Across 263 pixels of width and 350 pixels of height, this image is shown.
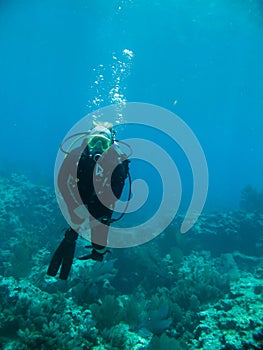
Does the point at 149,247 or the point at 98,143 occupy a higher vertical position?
the point at 149,247

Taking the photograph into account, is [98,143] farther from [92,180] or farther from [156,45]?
[156,45]

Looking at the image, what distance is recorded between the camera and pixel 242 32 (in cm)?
2975

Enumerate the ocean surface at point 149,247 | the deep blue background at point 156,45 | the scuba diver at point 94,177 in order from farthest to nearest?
the deep blue background at point 156,45, the ocean surface at point 149,247, the scuba diver at point 94,177

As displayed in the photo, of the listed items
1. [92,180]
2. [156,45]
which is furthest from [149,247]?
[156,45]

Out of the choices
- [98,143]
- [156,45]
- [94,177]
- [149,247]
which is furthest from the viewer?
[156,45]

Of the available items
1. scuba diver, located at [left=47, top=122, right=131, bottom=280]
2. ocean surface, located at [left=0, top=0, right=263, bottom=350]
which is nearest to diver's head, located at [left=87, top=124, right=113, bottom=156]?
scuba diver, located at [left=47, top=122, right=131, bottom=280]

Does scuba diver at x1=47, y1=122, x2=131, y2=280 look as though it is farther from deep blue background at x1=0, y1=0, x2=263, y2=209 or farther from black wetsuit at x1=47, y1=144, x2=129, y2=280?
deep blue background at x1=0, y1=0, x2=263, y2=209

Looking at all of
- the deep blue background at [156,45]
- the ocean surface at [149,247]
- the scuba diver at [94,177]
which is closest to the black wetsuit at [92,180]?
the scuba diver at [94,177]

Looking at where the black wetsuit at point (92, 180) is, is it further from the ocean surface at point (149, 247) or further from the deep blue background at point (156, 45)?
the deep blue background at point (156, 45)

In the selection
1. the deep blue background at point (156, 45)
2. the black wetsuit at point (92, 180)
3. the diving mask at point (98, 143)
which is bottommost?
the black wetsuit at point (92, 180)

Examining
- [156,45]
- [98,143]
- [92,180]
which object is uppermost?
[156,45]

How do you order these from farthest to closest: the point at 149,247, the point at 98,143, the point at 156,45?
the point at 156,45, the point at 149,247, the point at 98,143

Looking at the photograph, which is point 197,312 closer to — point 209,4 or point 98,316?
point 98,316

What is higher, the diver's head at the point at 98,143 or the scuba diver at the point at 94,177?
the diver's head at the point at 98,143
